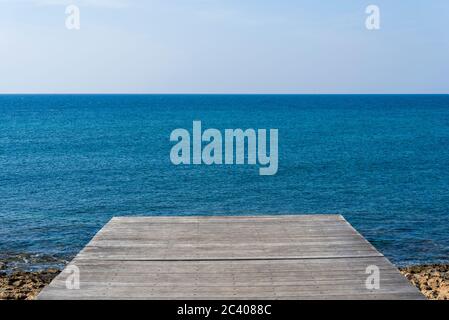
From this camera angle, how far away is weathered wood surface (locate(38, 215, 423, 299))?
427 inches

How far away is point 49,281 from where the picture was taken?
18219 mm

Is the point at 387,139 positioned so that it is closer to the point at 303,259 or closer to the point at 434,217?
the point at 434,217

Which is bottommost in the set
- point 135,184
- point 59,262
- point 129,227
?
point 59,262

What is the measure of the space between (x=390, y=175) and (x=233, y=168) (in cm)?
1236

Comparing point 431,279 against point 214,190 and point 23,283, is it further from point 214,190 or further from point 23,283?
point 214,190

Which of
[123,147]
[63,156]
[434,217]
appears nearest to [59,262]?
[434,217]

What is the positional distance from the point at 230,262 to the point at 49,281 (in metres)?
8.07

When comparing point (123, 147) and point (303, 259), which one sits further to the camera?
point (123, 147)

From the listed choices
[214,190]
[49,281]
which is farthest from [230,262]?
[214,190]

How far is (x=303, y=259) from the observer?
12.8m

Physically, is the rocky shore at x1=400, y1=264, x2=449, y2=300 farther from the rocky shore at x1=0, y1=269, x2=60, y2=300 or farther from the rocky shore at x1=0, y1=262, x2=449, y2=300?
the rocky shore at x1=0, y1=269, x2=60, y2=300

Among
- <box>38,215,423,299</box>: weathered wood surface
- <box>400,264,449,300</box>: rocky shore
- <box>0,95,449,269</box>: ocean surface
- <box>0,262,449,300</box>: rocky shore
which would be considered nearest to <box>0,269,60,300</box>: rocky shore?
<box>0,262,449,300</box>: rocky shore

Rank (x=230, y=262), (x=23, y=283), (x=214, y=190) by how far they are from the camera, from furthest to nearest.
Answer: (x=214, y=190)
(x=23, y=283)
(x=230, y=262)

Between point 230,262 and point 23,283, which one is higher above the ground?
point 230,262
